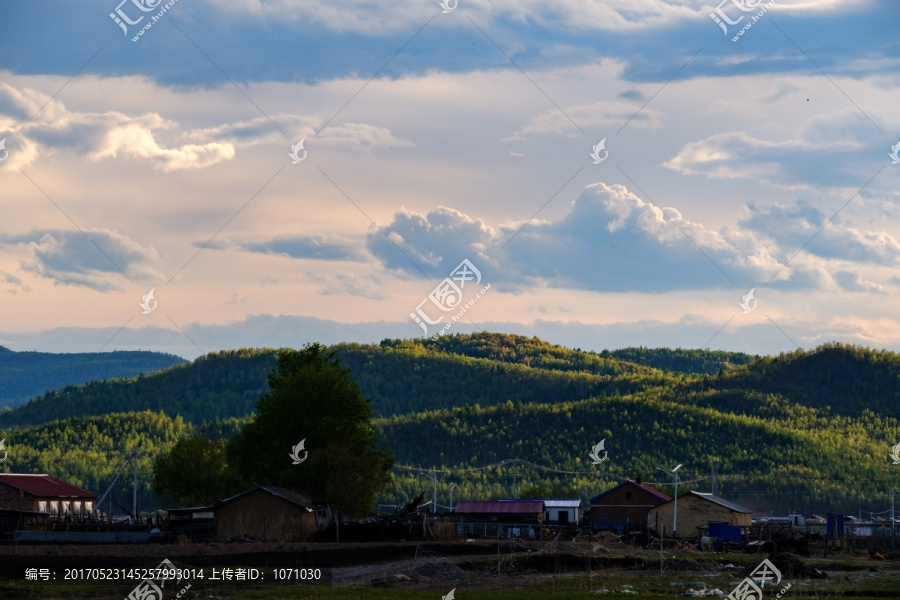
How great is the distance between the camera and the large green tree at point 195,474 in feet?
353

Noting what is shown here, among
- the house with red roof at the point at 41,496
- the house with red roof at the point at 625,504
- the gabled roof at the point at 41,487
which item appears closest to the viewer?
the house with red roof at the point at 41,496

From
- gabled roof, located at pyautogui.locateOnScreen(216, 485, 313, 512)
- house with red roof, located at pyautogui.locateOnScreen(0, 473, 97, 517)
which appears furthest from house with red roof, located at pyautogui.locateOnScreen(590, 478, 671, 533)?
house with red roof, located at pyautogui.locateOnScreen(0, 473, 97, 517)

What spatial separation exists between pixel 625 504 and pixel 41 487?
57.6 metres

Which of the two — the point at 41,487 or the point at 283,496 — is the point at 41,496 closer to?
the point at 41,487

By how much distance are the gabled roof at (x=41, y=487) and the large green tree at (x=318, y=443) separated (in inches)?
1137

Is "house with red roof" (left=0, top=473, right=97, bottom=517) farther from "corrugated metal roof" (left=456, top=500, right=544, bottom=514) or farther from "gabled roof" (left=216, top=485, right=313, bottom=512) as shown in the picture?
"corrugated metal roof" (left=456, top=500, right=544, bottom=514)

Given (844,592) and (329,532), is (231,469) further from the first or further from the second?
(844,592)

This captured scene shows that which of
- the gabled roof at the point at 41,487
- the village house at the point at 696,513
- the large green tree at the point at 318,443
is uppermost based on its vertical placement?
the large green tree at the point at 318,443

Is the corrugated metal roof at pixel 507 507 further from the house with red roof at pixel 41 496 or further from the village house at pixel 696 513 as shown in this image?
the house with red roof at pixel 41 496

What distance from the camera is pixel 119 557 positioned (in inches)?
2311

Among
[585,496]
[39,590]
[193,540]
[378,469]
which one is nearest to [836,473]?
[585,496]

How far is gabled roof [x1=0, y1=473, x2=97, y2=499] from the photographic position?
10725 cm

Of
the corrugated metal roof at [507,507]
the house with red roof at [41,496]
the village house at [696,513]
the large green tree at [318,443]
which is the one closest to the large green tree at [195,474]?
the house with red roof at [41,496]

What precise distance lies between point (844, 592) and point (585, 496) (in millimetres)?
142914
